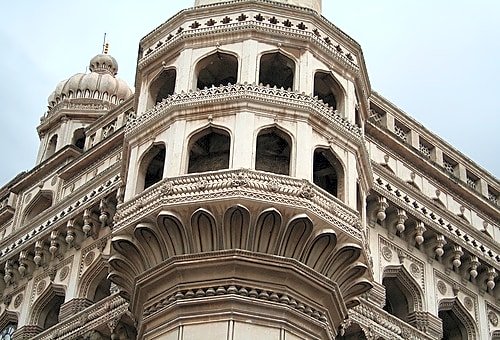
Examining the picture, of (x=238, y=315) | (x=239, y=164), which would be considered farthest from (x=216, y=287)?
(x=239, y=164)

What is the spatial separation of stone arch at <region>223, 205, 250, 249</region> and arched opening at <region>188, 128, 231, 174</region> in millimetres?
1595

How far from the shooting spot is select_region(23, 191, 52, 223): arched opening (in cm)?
2670

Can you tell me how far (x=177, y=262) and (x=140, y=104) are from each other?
4.09 metres

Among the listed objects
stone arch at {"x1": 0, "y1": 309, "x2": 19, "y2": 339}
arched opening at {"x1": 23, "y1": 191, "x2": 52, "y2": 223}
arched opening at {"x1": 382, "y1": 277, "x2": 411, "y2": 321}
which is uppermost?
arched opening at {"x1": 23, "y1": 191, "x2": 52, "y2": 223}

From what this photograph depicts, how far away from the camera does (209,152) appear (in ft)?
65.8

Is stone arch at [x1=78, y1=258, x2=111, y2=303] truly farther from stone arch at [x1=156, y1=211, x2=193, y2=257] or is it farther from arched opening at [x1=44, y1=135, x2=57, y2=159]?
arched opening at [x1=44, y1=135, x2=57, y2=159]

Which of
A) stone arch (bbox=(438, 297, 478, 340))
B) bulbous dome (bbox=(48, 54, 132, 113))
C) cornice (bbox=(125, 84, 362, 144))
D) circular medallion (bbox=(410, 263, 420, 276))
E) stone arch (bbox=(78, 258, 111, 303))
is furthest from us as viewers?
bulbous dome (bbox=(48, 54, 132, 113))

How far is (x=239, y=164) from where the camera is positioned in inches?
731

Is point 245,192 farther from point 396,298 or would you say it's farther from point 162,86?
point 396,298

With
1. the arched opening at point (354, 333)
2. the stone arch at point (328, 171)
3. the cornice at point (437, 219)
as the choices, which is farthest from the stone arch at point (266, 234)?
the cornice at point (437, 219)

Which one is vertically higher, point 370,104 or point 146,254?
point 370,104

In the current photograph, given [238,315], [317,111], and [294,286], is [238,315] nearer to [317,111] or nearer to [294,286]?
[294,286]

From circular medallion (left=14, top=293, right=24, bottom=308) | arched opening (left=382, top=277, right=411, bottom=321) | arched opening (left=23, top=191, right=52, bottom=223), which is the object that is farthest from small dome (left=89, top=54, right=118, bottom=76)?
arched opening (left=382, top=277, right=411, bottom=321)

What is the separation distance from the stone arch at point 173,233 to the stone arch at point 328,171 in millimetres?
2844
